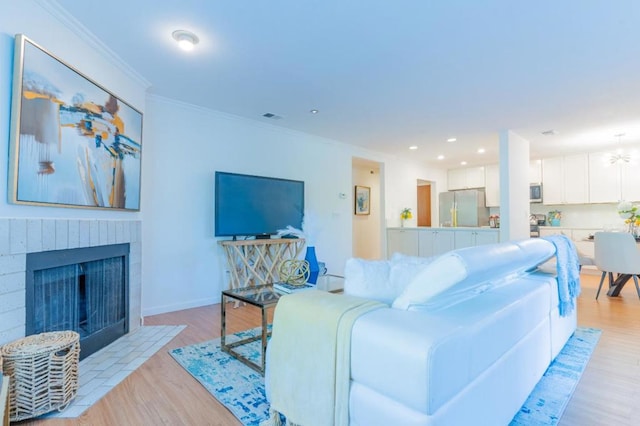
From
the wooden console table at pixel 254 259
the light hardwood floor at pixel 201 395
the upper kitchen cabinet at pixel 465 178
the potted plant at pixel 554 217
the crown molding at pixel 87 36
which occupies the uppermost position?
the crown molding at pixel 87 36

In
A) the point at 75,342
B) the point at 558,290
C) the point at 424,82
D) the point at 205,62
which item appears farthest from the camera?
the point at 424,82

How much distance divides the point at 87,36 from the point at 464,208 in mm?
7176

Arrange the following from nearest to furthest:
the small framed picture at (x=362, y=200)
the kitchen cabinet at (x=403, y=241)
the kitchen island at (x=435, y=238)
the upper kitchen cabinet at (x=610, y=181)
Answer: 1. the kitchen island at (x=435, y=238)
2. the upper kitchen cabinet at (x=610, y=181)
3. the kitchen cabinet at (x=403, y=241)
4. the small framed picture at (x=362, y=200)

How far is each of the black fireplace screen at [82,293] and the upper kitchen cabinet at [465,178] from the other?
23.9ft

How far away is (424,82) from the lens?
10.2 ft

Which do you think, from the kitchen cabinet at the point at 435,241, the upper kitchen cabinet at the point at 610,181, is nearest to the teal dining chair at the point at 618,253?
the kitchen cabinet at the point at 435,241

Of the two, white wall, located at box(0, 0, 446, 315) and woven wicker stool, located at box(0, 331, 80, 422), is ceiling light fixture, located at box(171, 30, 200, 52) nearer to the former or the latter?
white wall, located at box(0, 0, 446, 315)

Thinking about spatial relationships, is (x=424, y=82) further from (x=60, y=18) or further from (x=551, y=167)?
(x=551, y=167)

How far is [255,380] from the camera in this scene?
6.61 ft

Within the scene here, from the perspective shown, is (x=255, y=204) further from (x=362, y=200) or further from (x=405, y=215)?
(x=405, y=215)

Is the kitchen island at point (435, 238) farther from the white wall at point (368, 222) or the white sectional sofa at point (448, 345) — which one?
the white sectional sofa at point (448, 345)

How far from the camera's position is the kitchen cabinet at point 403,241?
618 centimetres

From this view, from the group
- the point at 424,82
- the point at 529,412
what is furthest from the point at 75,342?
the point at 424,82

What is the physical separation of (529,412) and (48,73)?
3.38 metres
